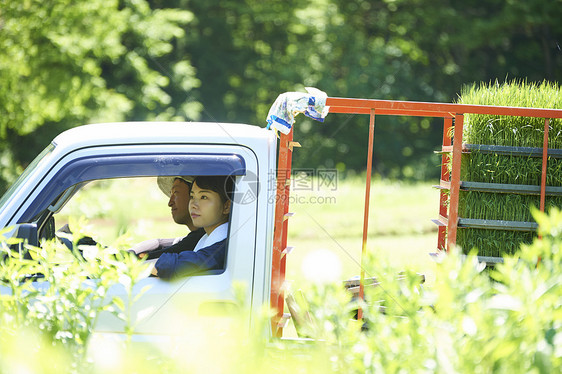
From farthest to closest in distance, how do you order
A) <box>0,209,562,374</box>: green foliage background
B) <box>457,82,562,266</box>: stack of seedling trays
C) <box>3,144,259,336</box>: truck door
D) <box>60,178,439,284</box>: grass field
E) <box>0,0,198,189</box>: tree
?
1. <box>0,0,198,189</box>: tree
2. <box>60,178,439,284</box>: grass field
3. <box>457,82,562,266</box>: stack of seedling trays
4. <box>3,144,259,336</box>: truck door
5. <box>0,209,562,374</box>: green foliage background

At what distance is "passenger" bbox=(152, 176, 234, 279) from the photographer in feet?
8.68

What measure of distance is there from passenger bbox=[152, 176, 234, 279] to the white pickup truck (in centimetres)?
6

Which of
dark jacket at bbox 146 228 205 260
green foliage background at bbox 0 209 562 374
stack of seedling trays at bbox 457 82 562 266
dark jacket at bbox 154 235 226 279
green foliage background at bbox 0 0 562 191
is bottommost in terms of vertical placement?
green foliage background at bbox 0 209 562 374

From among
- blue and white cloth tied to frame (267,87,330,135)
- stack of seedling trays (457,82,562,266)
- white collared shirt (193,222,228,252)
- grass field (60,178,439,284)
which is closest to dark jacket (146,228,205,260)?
white collared shirt (193,222,228,252)

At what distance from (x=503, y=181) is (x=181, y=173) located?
1.67m

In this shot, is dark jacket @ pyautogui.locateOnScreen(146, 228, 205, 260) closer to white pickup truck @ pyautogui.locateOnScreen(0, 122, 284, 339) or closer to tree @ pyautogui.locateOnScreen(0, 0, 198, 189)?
white pickup truck @ pyautogui.locateOnScreen(0, 122, 284, 339)

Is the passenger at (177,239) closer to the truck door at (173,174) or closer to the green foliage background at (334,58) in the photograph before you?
the truck door at (173,174)

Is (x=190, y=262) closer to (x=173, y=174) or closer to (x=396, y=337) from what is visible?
(x=173, y=174)

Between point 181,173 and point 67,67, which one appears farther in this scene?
point 67,67

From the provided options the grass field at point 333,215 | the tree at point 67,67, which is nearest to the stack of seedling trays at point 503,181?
the grass field at point 333,215

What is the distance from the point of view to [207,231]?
313 cm

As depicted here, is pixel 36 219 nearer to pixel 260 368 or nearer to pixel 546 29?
pixel 260 368

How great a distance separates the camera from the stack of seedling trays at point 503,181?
113 inches

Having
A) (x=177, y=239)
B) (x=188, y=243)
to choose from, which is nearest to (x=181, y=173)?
(x=188, y=243)
